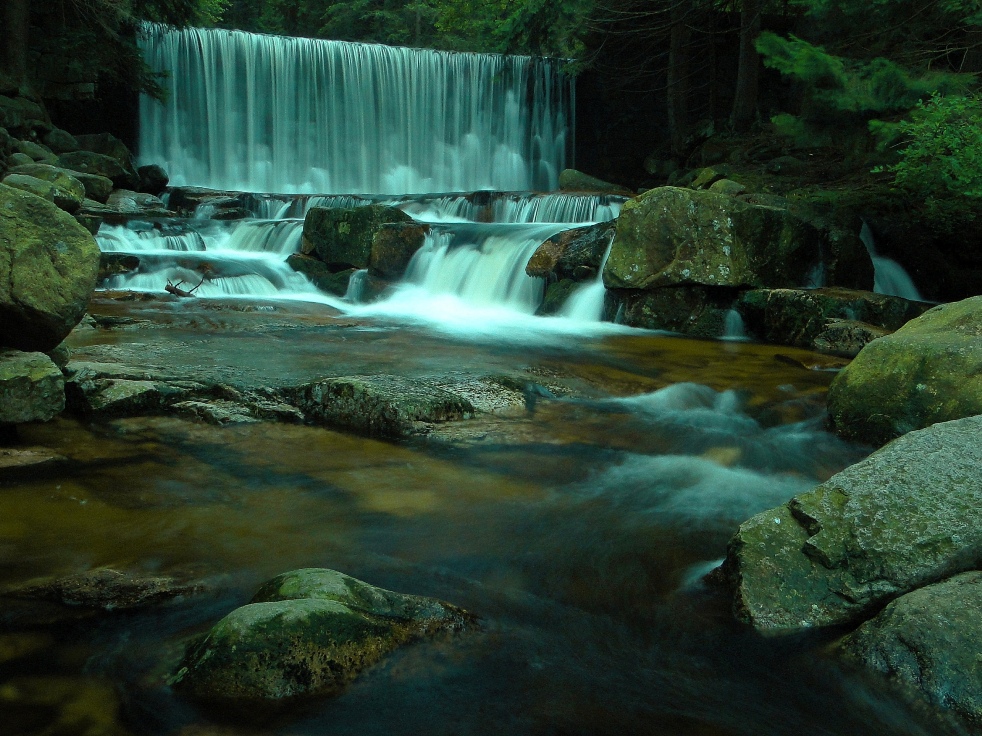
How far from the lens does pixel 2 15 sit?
57.1 ft

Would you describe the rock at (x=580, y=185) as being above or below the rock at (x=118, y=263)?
above

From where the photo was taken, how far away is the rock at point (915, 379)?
17.3 ft

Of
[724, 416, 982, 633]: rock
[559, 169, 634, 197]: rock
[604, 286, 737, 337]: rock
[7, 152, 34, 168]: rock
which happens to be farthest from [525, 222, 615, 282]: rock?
[7, 152, 34, 168]: rock

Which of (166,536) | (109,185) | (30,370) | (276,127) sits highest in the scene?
(276,127)

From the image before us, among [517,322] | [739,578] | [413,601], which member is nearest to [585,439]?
[739,578]

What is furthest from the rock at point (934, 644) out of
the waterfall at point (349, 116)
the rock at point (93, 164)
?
the waterfall at point (349, 116)

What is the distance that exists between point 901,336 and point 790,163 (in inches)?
426

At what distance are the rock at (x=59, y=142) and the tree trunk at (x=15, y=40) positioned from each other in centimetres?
133

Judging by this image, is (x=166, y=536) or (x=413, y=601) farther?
(x=166, y=536)

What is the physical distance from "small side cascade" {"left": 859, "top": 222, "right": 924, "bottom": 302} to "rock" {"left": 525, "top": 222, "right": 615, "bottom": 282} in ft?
12.6

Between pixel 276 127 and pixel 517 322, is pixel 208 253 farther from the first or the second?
pixel 276 127

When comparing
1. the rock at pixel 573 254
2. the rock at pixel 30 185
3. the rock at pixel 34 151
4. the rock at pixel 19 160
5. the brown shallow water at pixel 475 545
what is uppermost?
the rock at pixel 34 151

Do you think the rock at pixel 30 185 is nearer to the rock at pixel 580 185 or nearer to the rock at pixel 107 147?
the rock at pixel 107 147

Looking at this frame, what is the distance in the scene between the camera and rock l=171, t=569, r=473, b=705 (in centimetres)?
262
